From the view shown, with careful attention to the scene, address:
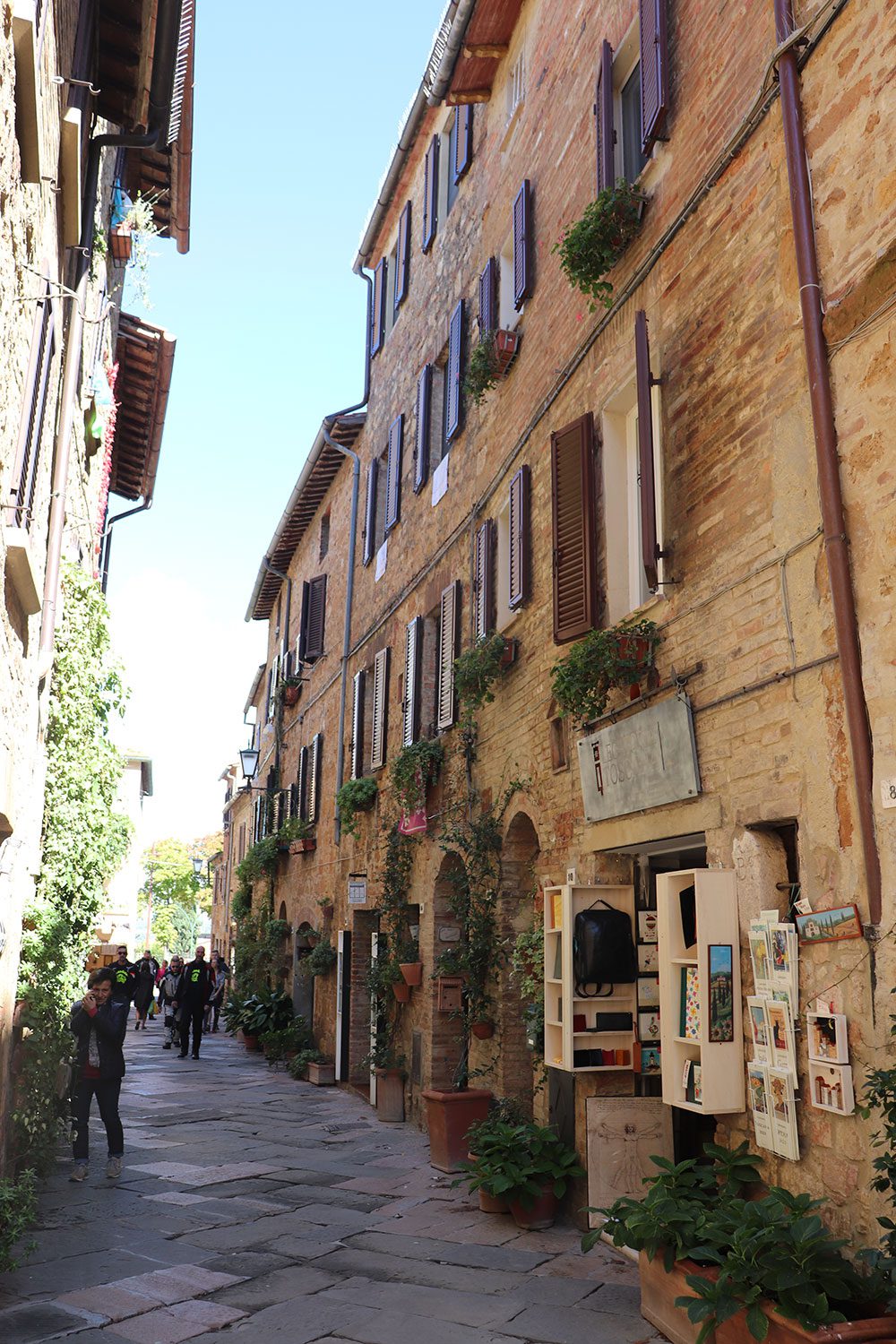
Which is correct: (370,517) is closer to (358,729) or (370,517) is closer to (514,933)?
(358,729)

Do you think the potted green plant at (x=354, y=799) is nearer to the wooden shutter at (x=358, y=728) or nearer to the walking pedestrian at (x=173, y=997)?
the wooden shutter at (x=358, y=728)

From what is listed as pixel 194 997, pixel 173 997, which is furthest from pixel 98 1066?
pixel 173 997

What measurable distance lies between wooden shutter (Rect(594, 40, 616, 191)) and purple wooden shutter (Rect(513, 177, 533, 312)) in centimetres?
178

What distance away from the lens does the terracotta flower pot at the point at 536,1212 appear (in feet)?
22.6

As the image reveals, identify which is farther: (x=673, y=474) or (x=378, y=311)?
(x=378, y=311)

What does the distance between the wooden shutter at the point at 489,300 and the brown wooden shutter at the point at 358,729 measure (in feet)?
18.6

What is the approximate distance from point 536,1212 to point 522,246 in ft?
24.6

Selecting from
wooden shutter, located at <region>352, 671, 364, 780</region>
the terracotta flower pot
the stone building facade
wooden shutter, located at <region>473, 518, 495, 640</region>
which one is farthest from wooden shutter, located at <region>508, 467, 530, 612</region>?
wooden shutter, located at <region>352, 671, 364, 780</region>

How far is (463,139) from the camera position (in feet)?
41.7

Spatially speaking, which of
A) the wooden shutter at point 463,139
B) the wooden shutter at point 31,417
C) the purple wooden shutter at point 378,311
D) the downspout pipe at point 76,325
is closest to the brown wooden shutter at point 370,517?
the purple wooden shutter at point 378,311

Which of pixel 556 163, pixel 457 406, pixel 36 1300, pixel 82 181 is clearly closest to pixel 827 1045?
pixel 36 1300

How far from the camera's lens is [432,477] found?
12734mm

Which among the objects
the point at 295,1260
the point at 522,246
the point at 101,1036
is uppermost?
the point at 522,246

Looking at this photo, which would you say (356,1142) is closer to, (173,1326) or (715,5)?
(173,1326)
